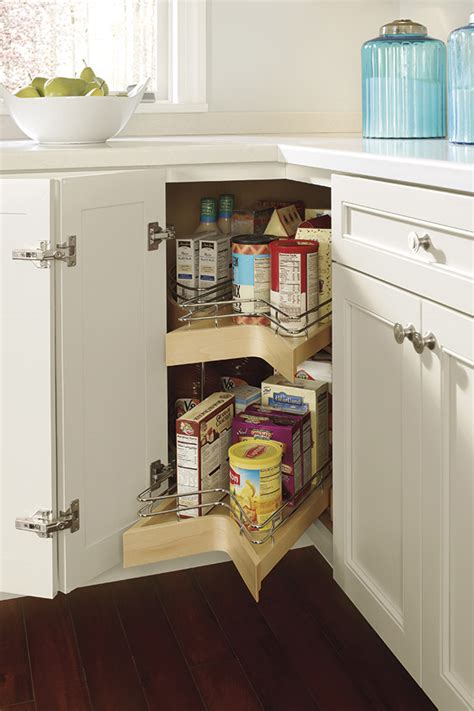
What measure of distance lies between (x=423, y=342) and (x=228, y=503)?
0.67 meters

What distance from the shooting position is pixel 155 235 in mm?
1718

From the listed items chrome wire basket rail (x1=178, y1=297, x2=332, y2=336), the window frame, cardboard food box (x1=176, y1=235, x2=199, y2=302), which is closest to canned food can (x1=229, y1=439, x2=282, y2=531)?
chrome wire basket rail (x1=178, y1=297, x2=332, y2=336)

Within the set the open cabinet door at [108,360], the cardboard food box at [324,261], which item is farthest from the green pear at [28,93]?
the cardboard food box at [324,261]

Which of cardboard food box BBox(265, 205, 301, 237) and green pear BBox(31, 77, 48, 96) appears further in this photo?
cardboard food box BBox(265, 205, 301, 237)

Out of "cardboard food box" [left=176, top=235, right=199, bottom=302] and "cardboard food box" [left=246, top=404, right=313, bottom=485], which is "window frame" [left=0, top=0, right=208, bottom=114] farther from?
"cardboard food box" [left=246, top=404, right=313, bottom=485]

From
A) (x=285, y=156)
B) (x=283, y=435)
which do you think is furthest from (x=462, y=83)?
(x=283, y=435)

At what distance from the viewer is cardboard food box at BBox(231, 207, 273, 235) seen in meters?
2.15

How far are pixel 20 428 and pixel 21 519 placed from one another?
0.55ft

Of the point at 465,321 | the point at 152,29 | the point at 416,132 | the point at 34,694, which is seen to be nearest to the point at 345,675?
the point at 34,694

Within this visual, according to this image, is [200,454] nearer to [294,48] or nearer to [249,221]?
[249,221]

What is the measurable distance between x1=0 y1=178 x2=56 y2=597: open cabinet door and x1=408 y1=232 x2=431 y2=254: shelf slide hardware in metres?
0.59

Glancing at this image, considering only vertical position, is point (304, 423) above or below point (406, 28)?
below

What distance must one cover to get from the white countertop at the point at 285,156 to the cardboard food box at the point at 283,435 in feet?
1.73

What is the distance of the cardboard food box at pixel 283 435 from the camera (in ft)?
5.77
